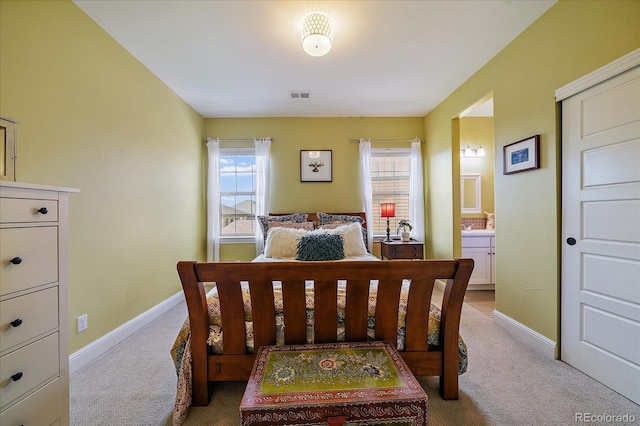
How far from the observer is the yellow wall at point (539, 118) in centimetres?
169

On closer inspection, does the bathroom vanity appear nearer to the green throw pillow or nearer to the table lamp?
the table lamp

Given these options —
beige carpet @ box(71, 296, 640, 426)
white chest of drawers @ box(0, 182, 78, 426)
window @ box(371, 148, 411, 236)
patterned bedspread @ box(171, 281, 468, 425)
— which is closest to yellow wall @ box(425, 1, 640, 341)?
beige carpet @ box(71, 296, 640, 426)

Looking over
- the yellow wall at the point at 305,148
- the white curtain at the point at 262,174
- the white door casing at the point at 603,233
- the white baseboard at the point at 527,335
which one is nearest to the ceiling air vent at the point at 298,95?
the yellow wall at the point at 305,148

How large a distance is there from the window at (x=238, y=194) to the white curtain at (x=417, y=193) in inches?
97.9

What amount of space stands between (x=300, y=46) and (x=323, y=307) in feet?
7.25

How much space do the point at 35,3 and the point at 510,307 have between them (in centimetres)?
425

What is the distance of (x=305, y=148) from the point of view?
4109 millimetres

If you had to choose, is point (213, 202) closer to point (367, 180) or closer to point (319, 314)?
point (367, 180)

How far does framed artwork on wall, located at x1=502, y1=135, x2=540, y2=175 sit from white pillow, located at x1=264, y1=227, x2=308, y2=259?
2.12 m

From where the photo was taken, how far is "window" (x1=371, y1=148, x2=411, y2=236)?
426 centimetres

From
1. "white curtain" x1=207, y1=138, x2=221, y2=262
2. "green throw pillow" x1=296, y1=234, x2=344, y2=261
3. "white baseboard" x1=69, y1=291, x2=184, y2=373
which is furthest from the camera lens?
"white curtain" x1=207, y1=138, x2=221, y2=262

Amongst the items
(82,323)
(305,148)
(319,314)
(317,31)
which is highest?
(317,31)

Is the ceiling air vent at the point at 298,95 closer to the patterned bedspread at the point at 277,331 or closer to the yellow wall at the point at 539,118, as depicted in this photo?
the yellow wall at the point at 539,118

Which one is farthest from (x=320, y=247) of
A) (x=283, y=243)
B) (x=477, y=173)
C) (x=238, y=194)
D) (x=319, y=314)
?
(x=477, y=173)
